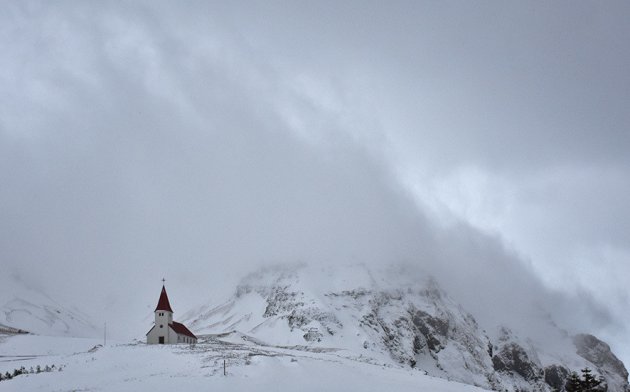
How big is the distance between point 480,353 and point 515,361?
63.9ft

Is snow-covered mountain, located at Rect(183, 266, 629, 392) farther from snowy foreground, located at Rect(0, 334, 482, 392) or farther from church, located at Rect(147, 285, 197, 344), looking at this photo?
snowy foreground, located at Rect(0, 334, 482, 392)

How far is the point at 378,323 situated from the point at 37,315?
10661 cm

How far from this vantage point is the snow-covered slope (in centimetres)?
16000

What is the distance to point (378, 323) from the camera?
15188 cm

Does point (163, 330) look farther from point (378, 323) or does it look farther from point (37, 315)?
point (37, 315)

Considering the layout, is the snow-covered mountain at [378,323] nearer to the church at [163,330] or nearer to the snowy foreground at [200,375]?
the church at [163,330]

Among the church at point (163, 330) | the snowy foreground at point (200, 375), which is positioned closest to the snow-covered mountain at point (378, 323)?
the church at point (163, 330)

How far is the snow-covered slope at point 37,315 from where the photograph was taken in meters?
160

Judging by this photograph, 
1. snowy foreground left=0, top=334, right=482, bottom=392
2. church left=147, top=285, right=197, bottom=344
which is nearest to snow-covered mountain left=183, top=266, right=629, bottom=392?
church left=147, top=285, right=197, bottom=344

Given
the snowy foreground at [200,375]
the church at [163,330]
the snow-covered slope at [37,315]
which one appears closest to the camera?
the snowy foreground at [200,375]

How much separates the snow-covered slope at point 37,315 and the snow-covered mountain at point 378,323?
3799 centimetres

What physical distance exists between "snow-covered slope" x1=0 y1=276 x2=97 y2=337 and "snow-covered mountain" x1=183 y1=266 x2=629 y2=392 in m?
38.0

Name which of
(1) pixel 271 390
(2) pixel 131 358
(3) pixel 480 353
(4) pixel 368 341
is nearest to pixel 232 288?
(4) pixel 368 341

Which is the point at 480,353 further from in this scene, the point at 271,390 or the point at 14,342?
the point at 271,390
